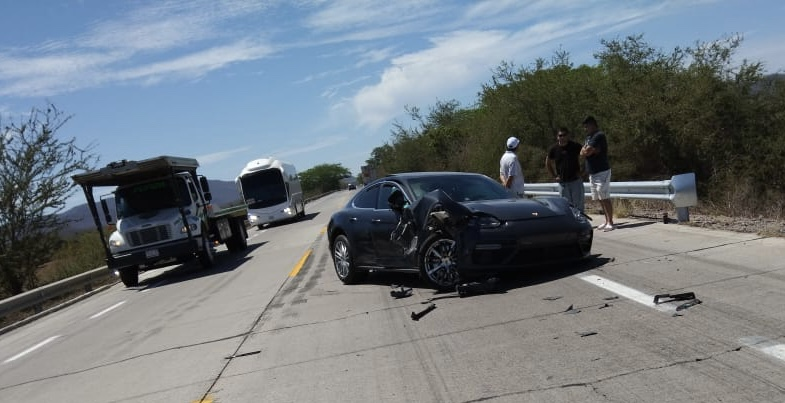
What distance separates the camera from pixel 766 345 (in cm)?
455

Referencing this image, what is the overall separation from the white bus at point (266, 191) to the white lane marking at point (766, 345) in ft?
93.4

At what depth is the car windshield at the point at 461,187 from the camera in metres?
8.51

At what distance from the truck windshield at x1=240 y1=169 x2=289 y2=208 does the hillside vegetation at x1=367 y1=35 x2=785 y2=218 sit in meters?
10.9

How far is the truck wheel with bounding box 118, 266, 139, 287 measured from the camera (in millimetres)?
15789

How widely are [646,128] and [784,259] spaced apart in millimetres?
16489

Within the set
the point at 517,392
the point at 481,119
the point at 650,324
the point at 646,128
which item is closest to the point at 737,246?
the point at 650,324

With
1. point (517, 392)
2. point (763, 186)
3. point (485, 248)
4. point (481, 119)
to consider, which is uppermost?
point (481, 119)

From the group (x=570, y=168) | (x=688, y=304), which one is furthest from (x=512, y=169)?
(x=688, y=304)

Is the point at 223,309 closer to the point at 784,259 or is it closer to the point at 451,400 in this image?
the point at 451,400

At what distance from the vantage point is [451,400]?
14.6 ft

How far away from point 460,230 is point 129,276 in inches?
434

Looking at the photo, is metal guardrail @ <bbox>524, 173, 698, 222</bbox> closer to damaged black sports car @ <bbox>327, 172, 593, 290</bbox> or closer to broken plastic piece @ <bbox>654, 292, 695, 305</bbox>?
damaged black sports car @ <bbox>327, 172, 593, 290</bbox>

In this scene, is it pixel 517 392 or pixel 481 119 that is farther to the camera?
pixel 481 119

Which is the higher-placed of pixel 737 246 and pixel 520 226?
pixel 520 226
